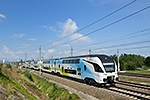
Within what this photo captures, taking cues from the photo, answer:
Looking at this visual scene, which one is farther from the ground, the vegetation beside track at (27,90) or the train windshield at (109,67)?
the train windshield at (109,67)

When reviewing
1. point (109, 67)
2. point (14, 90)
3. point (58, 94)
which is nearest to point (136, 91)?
point (109, 67)

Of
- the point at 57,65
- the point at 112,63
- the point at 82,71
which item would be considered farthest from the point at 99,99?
the point at 57,65

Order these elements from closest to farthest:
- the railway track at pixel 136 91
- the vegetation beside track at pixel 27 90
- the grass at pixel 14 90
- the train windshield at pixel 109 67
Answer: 1. the grass at pixel 14 90
2. the vegetation beside track at pixel 27 90
3. the railway track at pixel 136 91
4. the train windshield at pixel 109 67

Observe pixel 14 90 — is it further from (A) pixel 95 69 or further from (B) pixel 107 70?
(B) pixel 107 70

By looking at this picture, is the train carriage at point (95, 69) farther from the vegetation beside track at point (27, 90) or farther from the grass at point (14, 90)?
the grass at point (14, 90)

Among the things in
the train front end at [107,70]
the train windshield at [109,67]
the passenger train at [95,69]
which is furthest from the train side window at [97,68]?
the train windshield at [109,67]

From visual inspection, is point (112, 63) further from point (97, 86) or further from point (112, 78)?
point (97, 86)

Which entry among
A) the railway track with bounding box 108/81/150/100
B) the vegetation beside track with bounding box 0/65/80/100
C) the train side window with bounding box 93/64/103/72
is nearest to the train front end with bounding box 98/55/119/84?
the train side window with bounding box 93/64/103/72

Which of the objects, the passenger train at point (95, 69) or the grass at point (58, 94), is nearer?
the grass at point (58, 94)

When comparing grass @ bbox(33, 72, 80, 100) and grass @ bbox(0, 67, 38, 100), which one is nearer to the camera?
grass @ bbox(0, 67, 38, 100)

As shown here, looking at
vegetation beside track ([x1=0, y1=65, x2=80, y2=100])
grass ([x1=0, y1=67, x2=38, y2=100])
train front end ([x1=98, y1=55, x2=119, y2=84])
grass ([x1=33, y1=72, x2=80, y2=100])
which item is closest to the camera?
grass ([x1=0, y1=67, x2=38, y2=100])

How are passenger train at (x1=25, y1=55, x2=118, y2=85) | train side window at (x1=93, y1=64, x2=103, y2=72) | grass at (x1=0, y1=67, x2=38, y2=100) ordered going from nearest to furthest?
grass at (x1=0, y1=67, x2=38, y2=100), passenger train at (x1=25, y1=55, x2=118, y2=85), train side window at (x1=93, y1=64, x2=103, y2=72)

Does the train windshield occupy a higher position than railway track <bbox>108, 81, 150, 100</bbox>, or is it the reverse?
the train windshield

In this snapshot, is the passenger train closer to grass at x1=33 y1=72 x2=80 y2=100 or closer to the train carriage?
the train carriage
